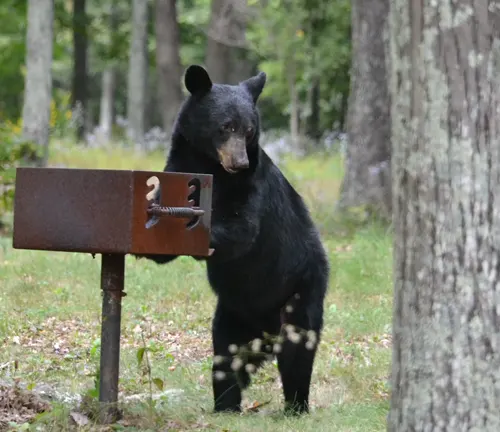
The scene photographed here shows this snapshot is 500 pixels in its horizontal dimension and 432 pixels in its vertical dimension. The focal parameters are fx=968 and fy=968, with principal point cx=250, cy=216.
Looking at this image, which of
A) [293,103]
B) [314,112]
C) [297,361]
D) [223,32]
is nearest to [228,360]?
[297,361]

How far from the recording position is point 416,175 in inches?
134

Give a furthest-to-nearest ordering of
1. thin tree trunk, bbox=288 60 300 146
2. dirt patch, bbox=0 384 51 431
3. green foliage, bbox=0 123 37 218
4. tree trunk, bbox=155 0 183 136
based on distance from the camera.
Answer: thin tree trunk, bbox=288 60 300 146, tree trunk, bbox=155 0 183 136, green foliage, bbox=0 123 37 218, dirt patch, bbox=0 384 51 431

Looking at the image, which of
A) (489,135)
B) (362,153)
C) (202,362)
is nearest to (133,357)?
(202,362)

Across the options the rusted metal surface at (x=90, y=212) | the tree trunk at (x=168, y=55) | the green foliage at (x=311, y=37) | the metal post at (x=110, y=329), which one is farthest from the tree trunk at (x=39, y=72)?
the green foliage at (x=311, y=37)

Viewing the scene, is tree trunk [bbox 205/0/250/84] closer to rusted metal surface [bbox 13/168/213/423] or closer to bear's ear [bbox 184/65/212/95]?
bear's ear [bbox 184/65/212/95]

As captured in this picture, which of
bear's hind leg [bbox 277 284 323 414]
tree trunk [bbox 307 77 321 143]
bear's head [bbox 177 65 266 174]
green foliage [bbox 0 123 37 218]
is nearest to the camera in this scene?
bear's head [bbox 177 65 266 174]

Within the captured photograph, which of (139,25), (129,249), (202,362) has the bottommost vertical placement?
(202,362)

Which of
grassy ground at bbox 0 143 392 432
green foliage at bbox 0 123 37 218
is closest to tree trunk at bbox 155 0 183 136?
green foliage at bbox 0 123 37 218

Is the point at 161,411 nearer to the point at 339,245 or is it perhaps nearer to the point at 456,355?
the point at 456,355

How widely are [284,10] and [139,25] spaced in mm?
3550

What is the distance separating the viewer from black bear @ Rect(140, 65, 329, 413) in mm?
5332

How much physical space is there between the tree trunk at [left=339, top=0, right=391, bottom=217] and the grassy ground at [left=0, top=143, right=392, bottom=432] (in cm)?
105

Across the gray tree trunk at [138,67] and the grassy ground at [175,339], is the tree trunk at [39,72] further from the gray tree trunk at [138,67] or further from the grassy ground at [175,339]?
the gray tree trunk at [138,67]

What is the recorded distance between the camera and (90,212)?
406 cm
